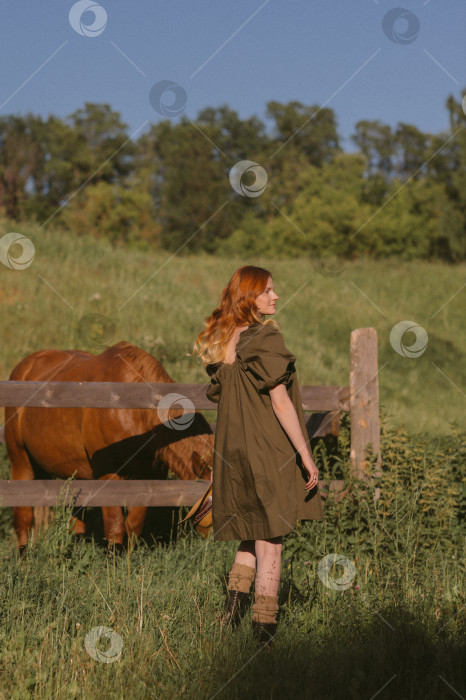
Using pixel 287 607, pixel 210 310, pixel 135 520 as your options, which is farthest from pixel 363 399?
pixel 210 310

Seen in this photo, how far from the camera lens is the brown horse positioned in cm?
539

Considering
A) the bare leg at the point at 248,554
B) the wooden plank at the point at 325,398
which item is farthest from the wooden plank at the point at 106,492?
the bare leg at the point at 248,554

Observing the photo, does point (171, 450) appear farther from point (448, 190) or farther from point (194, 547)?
point (448, 190)

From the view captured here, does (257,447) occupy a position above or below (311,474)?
above

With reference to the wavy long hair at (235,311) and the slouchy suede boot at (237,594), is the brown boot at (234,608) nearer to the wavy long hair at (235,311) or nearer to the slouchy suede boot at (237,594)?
the slouchy suede boot at (237,594)

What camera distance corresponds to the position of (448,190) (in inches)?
1726

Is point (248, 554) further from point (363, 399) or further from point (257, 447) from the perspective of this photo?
point (363, 399)

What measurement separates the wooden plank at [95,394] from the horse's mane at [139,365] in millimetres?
337

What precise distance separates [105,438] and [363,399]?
7.15 ft

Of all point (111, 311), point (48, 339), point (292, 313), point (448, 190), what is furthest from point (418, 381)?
point (448, 190)

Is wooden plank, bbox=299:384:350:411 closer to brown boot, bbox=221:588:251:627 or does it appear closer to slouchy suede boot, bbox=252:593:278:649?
brown boot, bbox=221:588:251:627

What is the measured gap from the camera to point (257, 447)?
11.4ft

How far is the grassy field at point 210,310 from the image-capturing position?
44.1 feet

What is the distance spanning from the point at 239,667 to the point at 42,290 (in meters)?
13.8
